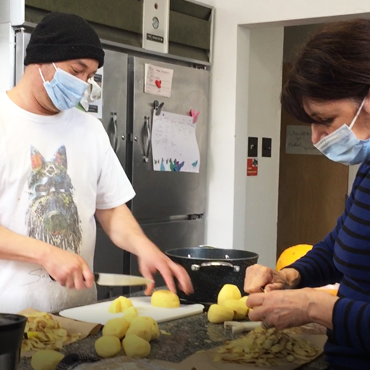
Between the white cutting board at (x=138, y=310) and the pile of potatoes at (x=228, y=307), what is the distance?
8cm

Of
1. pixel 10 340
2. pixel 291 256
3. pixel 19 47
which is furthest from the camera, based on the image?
pixel 19 47

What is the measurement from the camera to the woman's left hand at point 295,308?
1.14 metres

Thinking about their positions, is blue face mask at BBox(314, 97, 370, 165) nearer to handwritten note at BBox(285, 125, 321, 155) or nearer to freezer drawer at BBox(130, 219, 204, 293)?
freezer drawer at BBox(130, 219, 204, 293)

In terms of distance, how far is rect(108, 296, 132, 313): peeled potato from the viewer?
5.34ft

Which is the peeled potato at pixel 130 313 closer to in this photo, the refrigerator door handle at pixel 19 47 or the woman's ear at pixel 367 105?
the woman's ear at pixel 367 105

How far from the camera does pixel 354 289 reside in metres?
1.20

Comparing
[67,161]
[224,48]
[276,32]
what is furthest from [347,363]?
[276,32]

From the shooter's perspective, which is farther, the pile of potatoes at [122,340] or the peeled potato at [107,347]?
the peeled potato at [107,347]

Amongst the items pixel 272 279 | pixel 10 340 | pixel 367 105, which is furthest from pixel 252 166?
pixel 10 340

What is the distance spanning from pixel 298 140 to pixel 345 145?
12.5 feet

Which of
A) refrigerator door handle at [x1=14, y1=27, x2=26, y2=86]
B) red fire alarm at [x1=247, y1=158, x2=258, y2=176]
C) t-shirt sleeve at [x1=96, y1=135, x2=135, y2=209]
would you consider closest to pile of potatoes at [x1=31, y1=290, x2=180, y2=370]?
t-shirt sleeve at [x1=96, y1=135, x2=135, y2=209]

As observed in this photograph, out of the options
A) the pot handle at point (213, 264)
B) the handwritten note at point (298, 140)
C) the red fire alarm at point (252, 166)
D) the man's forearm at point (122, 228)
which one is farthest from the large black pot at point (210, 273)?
the handwritten note at point (298, 140)

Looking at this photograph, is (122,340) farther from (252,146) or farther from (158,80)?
(252,146)

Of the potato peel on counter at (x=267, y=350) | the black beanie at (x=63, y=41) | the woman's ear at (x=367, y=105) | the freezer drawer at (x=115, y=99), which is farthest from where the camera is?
the freezer drawer at (x=115, y=99)
